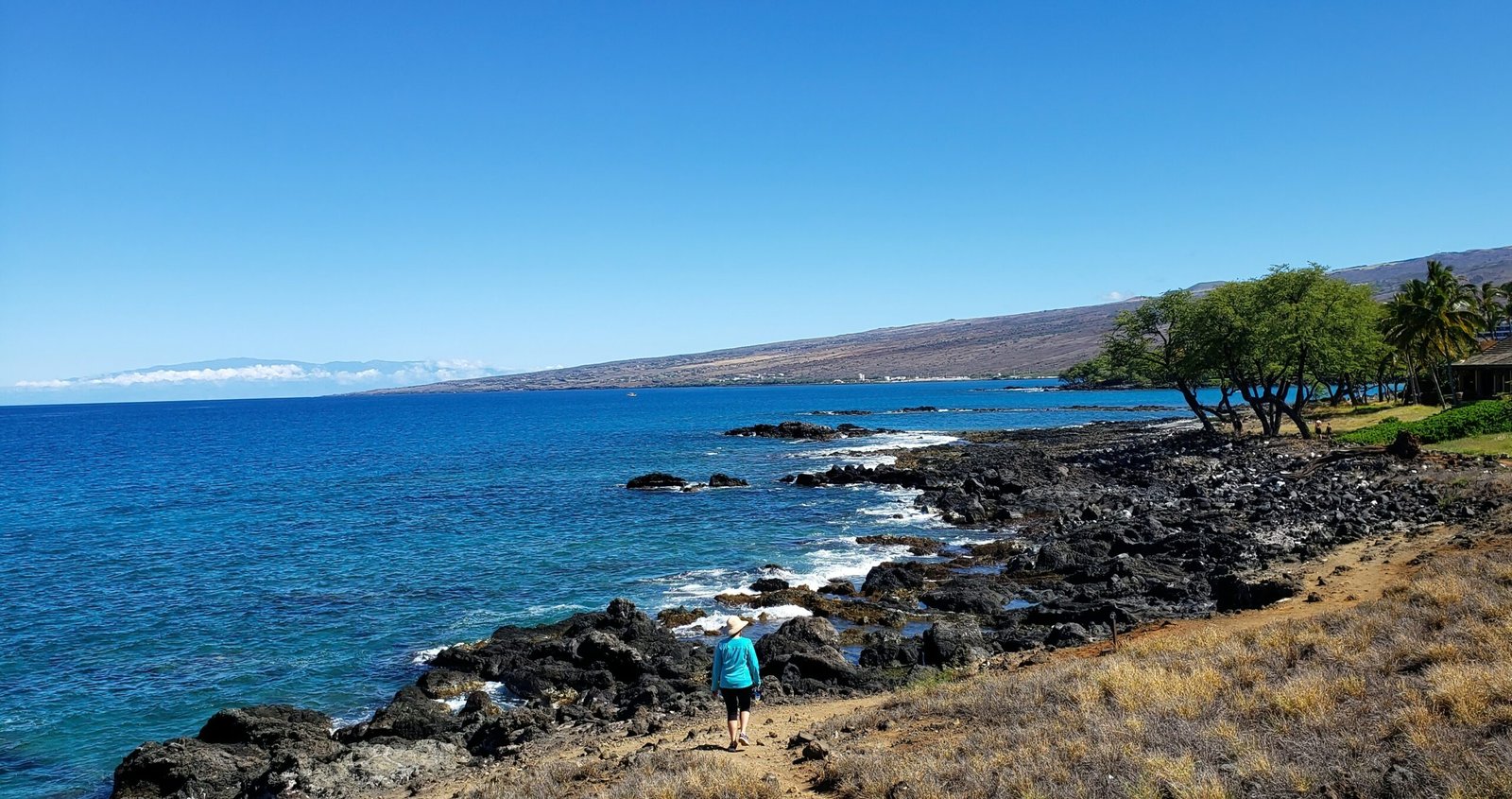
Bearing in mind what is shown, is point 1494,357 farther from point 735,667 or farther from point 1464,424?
point 735,667

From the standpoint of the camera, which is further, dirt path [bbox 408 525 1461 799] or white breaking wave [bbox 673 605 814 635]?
white breaking wave [bbox 673 605 814 635]

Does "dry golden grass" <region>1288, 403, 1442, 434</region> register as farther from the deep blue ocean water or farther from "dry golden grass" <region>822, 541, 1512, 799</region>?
"dry golden grass" <region>822, 541, 1512, 799</region>

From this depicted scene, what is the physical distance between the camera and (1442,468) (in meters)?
36.4

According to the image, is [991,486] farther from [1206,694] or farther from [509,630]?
[1206,694]

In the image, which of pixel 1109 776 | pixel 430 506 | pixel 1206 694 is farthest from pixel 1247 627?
pixel 430 506

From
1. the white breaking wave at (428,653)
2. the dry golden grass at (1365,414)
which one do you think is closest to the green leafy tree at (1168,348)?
the dry golden grass at (1365,414)

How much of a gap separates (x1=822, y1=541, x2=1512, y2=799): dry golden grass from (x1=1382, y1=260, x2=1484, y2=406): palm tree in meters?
50.9

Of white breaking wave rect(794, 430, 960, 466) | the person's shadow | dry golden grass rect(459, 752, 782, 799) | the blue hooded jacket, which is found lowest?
white breaking wave rect(794, 430, 960, 466)

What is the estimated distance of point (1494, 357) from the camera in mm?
62031

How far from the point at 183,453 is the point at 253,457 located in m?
14.7

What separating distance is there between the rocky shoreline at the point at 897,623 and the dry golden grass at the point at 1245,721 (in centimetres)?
550

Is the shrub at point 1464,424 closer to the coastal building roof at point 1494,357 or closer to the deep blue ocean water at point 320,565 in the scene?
the coastal building roof at point 1494,357

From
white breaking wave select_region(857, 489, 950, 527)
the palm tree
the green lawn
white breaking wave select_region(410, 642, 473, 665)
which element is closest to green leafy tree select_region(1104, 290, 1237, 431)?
the palm tree

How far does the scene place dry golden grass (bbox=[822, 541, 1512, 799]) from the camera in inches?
374
